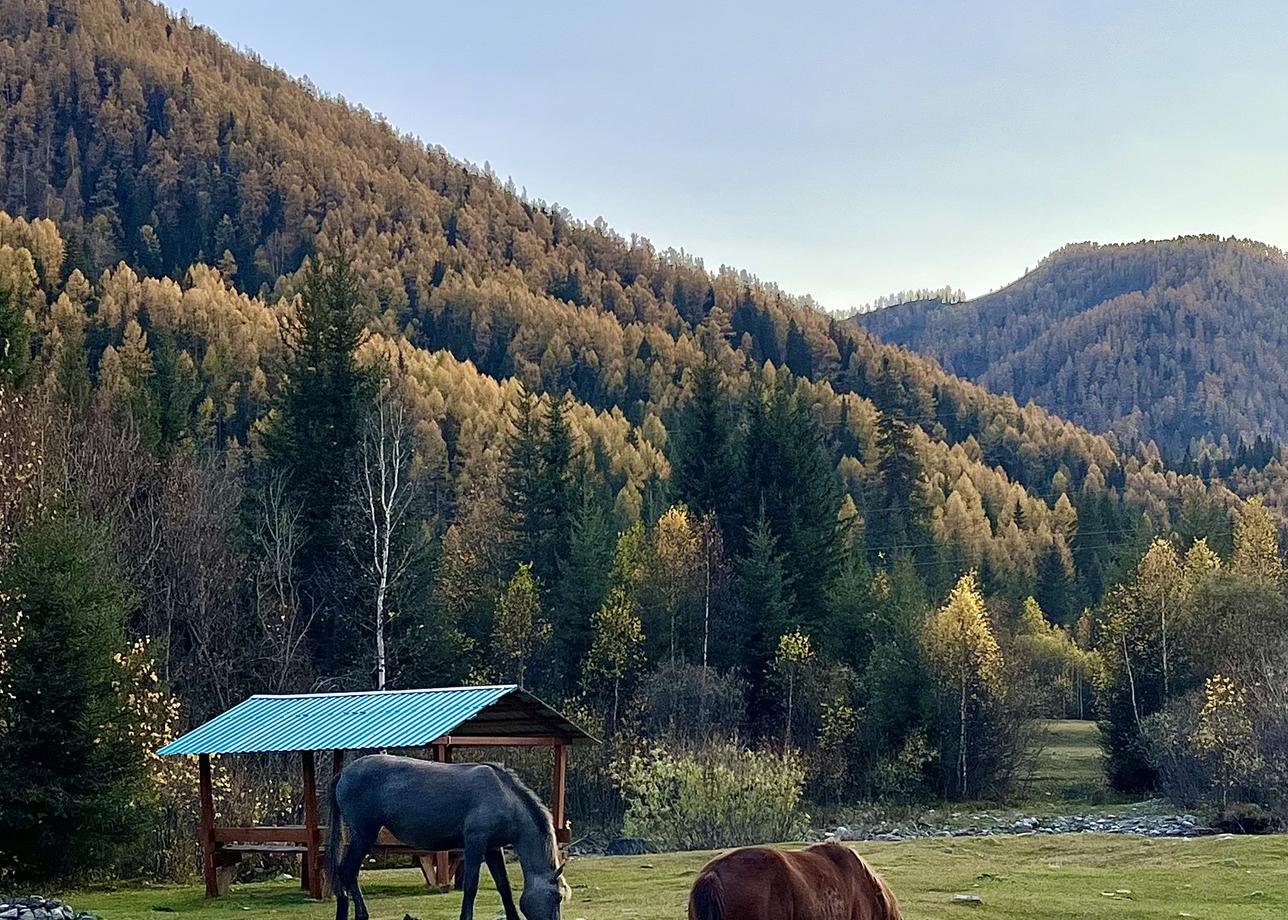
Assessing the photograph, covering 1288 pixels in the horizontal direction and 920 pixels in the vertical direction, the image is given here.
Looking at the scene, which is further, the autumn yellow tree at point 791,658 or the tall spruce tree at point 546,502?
the tall spruce tree at point 546,502

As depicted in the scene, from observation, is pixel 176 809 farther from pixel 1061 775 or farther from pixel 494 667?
pixel 1061 775

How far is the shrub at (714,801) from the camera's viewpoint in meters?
36.3

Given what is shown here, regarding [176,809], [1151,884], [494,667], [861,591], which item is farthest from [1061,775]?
[176,809]

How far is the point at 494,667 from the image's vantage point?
2164 inches

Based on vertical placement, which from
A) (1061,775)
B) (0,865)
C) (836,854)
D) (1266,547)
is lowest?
(1061,775)

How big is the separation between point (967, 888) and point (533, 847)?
10175 mm

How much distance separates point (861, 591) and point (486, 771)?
42.4 meters

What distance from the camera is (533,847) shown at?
1470 centimetres

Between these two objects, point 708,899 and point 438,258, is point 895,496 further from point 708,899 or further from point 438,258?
point 708,899

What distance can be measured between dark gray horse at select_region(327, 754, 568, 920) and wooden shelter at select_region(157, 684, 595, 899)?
3.81 m

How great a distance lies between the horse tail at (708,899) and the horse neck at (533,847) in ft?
11.3

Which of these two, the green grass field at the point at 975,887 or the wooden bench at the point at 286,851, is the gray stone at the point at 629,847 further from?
the wooden bench at the point at 286,851

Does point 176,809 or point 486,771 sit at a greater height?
point 486,771

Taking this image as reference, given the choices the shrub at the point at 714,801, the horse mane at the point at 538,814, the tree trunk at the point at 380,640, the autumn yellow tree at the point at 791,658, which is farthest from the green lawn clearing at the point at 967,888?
the autumn yellow tree at the point at 791,658
